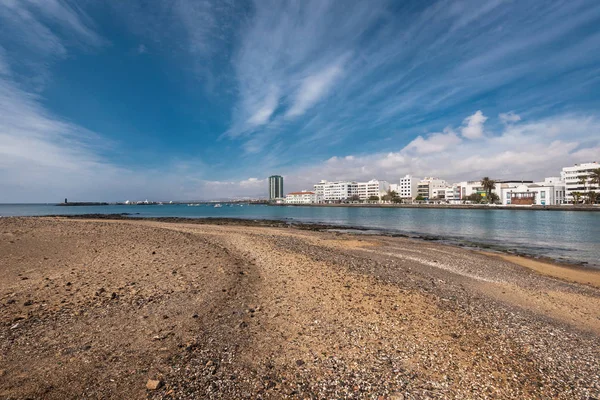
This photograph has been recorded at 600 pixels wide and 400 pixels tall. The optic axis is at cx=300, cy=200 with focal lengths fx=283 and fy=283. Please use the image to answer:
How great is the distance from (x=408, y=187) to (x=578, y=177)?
80.1m

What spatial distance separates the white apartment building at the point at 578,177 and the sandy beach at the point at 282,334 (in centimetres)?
13075

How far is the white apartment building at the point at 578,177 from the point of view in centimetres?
10188

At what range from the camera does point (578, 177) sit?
10681 centimetres

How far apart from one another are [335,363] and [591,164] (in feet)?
479

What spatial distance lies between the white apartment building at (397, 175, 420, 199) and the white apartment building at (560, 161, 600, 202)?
72.4m

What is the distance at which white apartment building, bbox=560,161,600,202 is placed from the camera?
102 metres

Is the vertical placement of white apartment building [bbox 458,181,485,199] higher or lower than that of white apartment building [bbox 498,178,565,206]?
higher

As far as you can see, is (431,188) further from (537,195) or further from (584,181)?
(584,181)

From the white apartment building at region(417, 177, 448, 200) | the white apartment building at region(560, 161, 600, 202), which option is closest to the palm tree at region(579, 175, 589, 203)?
the white apartment building at region(560, 161, 600, 202)

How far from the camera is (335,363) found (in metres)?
4.71

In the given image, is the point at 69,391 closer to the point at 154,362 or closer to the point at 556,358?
the point at 154,362

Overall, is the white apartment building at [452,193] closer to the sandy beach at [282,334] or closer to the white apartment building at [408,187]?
the white apartment building at [408,187]

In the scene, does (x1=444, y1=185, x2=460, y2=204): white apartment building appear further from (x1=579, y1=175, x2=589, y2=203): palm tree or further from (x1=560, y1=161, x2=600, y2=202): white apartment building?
(x1=579, y1=175, x2=589, y2=203): palm tree

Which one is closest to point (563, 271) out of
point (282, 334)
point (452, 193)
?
point (282, 334)
